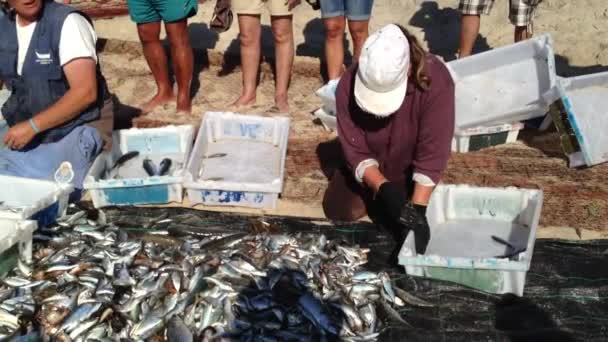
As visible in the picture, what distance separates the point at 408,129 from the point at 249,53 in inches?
89.6

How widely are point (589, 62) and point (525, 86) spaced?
1.50 meters

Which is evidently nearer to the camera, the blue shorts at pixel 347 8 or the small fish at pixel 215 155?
the small fish at pixel 215 155

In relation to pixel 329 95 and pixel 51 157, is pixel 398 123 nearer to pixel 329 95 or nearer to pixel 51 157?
pixel 329 95

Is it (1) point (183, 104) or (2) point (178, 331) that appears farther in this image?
(1) point (183, 104)

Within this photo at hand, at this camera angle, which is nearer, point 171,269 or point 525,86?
point 171,269

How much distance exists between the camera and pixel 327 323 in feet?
12.6

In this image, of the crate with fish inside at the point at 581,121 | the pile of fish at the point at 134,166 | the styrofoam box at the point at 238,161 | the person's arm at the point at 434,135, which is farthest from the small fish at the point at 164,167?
the crate with fish inside at the point at 581,121

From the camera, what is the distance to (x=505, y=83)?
6188mm

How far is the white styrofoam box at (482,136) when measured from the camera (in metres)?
5.64

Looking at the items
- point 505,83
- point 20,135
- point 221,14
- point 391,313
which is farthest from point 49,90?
point 505,83

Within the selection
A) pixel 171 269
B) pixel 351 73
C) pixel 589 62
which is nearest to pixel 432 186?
pixel 351 73

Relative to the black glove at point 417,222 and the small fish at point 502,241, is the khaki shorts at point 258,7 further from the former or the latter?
the small fish at point 502,241

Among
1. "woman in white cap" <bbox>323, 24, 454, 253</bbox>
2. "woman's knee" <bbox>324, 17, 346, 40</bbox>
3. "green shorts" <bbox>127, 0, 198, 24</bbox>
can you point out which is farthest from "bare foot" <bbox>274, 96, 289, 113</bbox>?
"woman in white cap" <bbox>323, 24, 454, 253</bbox>

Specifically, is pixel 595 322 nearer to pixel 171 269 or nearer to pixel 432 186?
pixel 432 186
